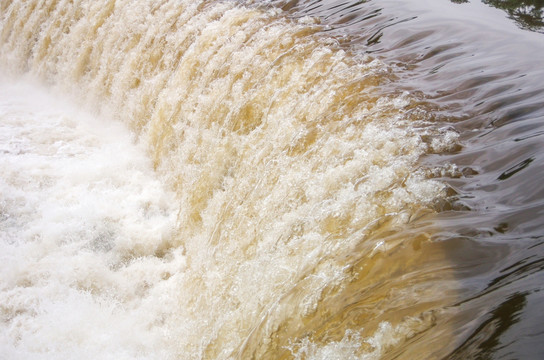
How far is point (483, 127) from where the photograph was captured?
3.16m

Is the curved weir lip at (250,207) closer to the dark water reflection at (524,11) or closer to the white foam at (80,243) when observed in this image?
the white foam at (80,243)

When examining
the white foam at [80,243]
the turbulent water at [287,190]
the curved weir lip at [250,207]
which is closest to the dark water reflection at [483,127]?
the turbulent water at [287,190]

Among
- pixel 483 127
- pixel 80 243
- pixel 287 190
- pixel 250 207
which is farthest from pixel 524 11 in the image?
pixel 80 243

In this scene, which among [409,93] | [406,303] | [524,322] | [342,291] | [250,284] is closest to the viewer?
[524,322]

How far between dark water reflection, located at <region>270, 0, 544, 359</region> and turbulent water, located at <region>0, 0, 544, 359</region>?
1cm

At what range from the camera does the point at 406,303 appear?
6.53ft

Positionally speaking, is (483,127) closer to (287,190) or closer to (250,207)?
(287,190)

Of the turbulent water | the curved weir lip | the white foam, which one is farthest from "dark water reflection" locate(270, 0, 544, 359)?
the white foam

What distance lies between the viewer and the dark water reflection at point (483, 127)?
1779 millimetres

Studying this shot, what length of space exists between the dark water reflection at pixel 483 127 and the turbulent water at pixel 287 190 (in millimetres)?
13

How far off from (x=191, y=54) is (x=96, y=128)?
2.27m

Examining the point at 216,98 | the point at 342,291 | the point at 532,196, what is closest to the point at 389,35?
the point at 216,98

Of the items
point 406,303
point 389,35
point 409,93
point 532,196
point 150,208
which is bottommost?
point 150,208

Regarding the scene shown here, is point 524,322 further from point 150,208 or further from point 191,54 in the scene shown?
point 191,54
